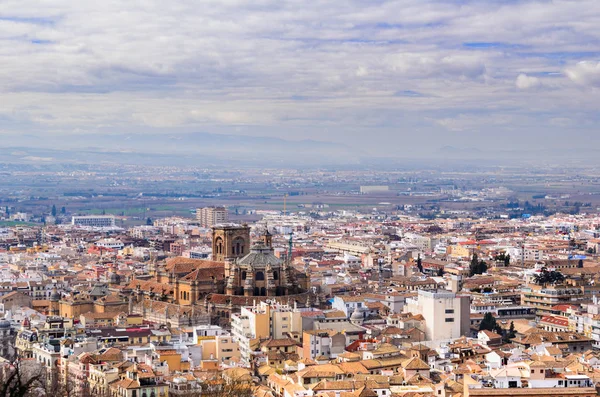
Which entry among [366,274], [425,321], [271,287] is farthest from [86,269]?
[425,321]

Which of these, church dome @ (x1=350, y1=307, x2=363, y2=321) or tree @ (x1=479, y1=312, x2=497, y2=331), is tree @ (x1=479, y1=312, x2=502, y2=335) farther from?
church dome @ (x1=350, y1=307, x2=363, y2=321)

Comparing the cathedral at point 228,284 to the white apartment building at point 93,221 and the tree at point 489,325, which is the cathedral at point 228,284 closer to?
the tree at point 489,325

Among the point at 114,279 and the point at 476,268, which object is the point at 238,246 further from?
the point at 476,268

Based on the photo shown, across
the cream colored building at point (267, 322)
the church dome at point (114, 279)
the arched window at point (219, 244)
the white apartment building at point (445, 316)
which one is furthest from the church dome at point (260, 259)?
the white apartment building at point (445, 316)

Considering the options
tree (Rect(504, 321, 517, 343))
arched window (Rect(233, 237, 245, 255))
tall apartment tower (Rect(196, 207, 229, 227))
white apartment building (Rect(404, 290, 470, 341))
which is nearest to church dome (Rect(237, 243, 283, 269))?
arched window (Rect(233, 237, 245, 255))

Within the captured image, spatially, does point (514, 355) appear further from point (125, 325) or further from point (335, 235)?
point (335, 235)
